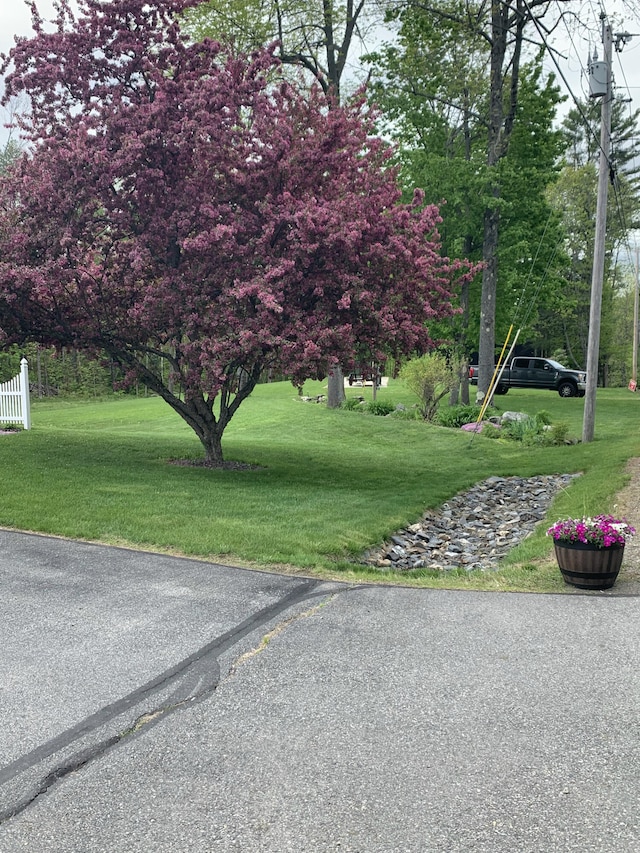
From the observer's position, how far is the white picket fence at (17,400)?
1794cm

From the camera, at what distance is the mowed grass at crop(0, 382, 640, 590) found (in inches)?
331

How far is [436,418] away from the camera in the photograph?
77.8ft

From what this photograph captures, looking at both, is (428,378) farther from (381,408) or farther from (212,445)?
(212,445)

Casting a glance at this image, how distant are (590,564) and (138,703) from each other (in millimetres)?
4699

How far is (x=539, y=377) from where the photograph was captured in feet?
115

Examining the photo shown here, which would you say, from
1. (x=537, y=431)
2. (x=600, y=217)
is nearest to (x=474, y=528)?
(x=600, y=217)

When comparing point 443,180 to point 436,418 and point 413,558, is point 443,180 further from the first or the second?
point 413,558

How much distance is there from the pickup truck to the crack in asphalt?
96.3 ft

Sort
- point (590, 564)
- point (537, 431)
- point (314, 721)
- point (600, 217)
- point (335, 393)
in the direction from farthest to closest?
1. point (335, 393)
2. point (537, 431)
3. point (600, 217)
4. point (590, 564)
5. point (314, 721)

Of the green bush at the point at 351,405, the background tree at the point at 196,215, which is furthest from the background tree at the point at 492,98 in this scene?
the background tree at the point at 196,215

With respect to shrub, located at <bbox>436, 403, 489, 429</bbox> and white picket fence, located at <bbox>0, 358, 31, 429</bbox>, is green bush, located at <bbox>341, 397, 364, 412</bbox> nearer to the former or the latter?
shrub, located at <bbox>436, 403, 489, 429</bbox>

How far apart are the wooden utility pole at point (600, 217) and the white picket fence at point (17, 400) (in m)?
14.3

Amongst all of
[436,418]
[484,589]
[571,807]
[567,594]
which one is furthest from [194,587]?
[436,418]

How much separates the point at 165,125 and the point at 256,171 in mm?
1643
